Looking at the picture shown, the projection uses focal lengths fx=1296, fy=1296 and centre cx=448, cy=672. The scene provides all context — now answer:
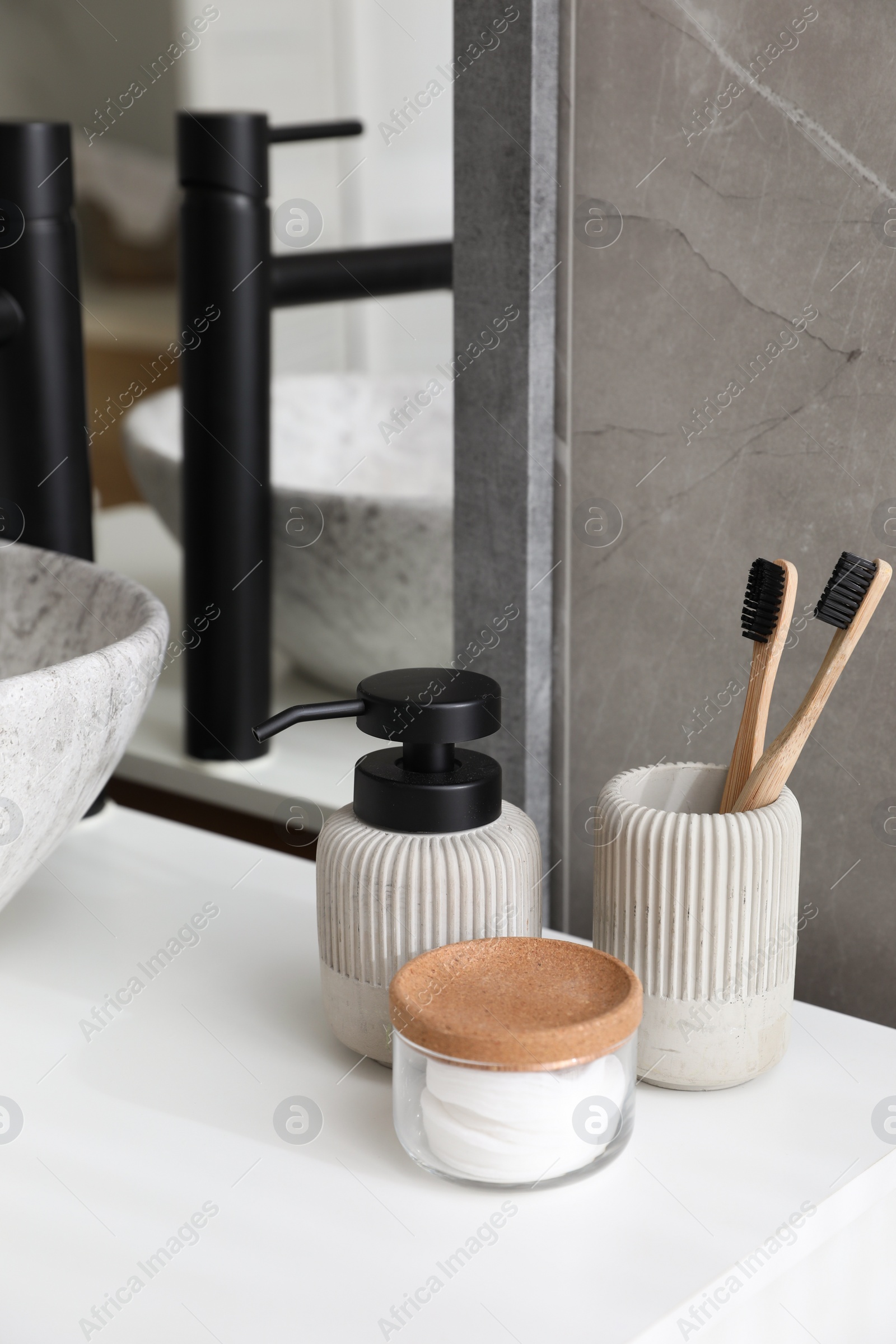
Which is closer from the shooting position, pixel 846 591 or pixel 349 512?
pixel 846 591

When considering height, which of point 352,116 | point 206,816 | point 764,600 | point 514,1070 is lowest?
point 206,816

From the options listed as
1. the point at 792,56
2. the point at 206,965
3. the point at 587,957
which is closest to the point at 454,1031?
the point at 587,957

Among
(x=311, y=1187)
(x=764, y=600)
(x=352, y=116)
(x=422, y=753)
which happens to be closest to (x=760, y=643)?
(x=764, y=600)

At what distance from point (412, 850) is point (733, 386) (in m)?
0.24

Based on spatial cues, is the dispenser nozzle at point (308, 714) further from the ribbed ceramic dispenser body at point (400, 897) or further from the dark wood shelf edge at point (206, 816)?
the dark wood shelf edge at point (206, 816)

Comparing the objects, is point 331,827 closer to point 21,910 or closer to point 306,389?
point 21,910

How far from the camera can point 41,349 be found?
71 centimetres

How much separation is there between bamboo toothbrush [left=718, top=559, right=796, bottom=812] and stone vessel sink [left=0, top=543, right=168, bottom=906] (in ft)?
0.76

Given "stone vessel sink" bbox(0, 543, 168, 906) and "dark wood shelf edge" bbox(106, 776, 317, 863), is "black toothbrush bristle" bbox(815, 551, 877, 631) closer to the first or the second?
"stone vessel sink" bbox(0, 543, 168, 906)

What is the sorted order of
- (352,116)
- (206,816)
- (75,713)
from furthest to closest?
(206,816) → (352,116) → (75,713)

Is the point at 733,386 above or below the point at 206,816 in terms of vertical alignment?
above

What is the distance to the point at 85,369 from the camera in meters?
0.76

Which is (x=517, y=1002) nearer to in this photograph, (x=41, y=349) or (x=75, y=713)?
(x=75, y=713)

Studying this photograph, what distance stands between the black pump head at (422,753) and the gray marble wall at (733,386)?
138 mm
